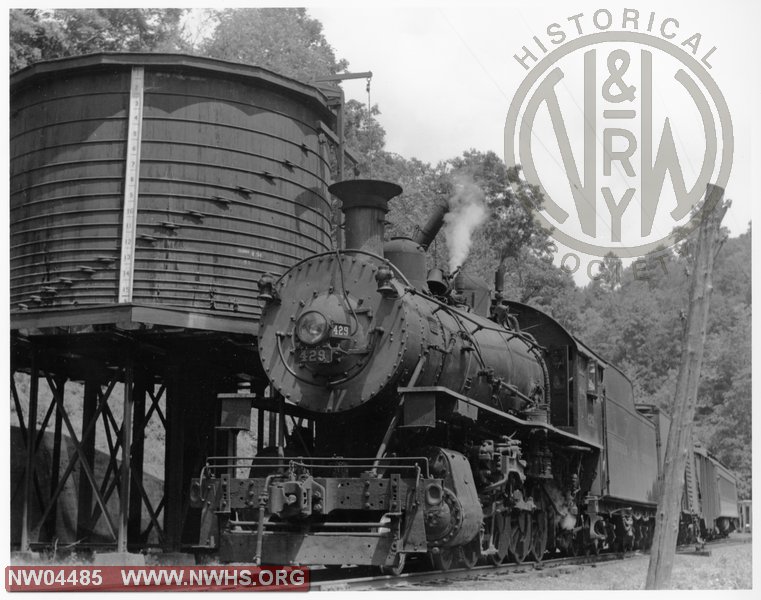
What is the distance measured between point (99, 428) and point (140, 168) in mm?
11571

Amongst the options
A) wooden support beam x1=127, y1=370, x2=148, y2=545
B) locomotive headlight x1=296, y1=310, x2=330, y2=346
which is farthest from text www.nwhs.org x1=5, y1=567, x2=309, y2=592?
wooden support beam x1=127, y1=370, x2=148, y2=545

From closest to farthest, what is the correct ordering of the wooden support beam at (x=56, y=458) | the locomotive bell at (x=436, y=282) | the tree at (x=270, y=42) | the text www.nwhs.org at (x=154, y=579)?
the text www.nwhs.org at (x=154, y=579)
the locomotive bell at (x=436, y=282)
the wooden support beam at (x=56, y=458)
the tree at (x=270, y=42)

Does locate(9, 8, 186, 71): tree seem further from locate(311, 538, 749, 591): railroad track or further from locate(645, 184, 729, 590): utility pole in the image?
locate(645, 184, 729, 590): utility pole

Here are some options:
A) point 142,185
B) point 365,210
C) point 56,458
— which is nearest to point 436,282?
point 365,210

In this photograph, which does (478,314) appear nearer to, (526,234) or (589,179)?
(589,179)

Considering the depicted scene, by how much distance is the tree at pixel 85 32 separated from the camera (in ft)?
57.8

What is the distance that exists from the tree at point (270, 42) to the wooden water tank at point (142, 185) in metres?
14.5

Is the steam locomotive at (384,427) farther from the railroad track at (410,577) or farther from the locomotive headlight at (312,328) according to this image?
the railroad track at (410,577)

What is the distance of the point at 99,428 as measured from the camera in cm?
2266

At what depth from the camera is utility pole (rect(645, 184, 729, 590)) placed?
8375 mm

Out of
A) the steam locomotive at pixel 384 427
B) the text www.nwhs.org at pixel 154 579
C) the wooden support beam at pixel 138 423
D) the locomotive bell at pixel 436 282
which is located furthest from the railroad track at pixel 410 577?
the wooden support beam at pixel 138 423

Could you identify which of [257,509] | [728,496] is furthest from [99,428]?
[728,496]

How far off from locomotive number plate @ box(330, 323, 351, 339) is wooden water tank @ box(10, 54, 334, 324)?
Answer: 3.36 metres

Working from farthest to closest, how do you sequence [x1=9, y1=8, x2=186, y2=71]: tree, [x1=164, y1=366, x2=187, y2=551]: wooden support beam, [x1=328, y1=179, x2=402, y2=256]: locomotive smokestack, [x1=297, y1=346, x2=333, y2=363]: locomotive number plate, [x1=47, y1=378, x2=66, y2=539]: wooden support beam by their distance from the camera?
[x1=9, y1=8, x2=186, y2=71]: tree < [x1=47, y1=378, x2=66, y2=539]: wooden support beam < [x1=164, y1=366, x2=187, y2=551]: wooden support beam < [x1=328, y1=179, x2=402, y2=256]: locomotive smokestack < [x1=297, y1=346, x2=333, y2=363]: locomotive number plate
